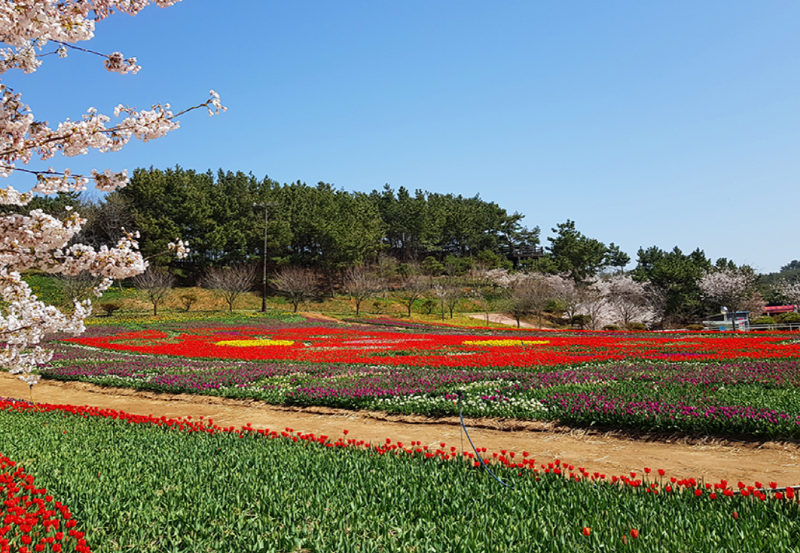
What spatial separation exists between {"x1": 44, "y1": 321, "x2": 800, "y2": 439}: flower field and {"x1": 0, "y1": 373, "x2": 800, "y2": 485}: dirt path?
0.32 m

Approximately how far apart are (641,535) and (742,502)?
4.36ft

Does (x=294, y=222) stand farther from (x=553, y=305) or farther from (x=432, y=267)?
(x=553, y=305)

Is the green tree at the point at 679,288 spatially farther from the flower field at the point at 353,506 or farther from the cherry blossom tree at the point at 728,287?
the flower field at the point at 353,506

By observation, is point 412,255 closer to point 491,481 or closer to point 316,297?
point 316,297

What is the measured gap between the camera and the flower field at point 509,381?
8.05 m

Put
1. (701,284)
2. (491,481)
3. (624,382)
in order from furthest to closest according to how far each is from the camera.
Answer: (701,284) → (624,382) → (491,481)

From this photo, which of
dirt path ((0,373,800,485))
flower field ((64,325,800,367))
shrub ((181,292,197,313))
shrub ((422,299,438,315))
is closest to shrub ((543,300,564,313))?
shrub ((422,299,438,315))

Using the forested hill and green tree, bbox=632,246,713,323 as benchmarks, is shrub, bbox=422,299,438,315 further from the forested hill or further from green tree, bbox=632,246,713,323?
green tree, bbox=632,246,713,323

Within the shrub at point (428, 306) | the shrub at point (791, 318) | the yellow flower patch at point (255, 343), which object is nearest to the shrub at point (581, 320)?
the shrub at point (428, 306)

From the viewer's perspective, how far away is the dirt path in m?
6.38

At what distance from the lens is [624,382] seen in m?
10.7

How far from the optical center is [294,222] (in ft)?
207

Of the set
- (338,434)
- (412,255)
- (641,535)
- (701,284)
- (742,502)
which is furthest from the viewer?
(412,255)

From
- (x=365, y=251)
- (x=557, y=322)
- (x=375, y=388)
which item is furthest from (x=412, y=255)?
(x=375, y=388)
